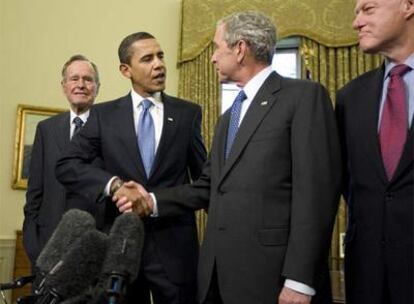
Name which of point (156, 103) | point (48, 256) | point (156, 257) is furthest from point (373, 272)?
point (156, 103)

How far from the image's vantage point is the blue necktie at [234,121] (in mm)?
→ 2031

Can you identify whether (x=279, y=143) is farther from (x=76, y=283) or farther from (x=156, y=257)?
(x=76, y=283)

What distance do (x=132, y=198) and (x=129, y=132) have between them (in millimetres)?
351

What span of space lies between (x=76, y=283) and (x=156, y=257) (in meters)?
0.65

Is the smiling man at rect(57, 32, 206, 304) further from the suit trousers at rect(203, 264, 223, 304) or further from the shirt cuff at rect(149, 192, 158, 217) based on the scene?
the suit trousers at rect(203, 264, 223, 304)

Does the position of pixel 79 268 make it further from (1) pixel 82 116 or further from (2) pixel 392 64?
(1) pixel 82 116

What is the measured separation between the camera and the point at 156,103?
2.37m

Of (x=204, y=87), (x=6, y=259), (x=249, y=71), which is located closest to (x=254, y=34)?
(x=249, y=71)

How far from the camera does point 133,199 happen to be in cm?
200

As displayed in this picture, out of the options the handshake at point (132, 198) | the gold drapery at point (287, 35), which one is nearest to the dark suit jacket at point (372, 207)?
the handshake at point (132, 198)

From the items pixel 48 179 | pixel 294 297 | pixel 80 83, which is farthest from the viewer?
pixel 80 83

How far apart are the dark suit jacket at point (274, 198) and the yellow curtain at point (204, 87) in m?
3.42

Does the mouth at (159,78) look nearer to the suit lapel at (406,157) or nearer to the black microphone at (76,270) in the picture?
the black microphone at (76,270)

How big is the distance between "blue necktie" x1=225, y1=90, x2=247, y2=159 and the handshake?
0.36m
